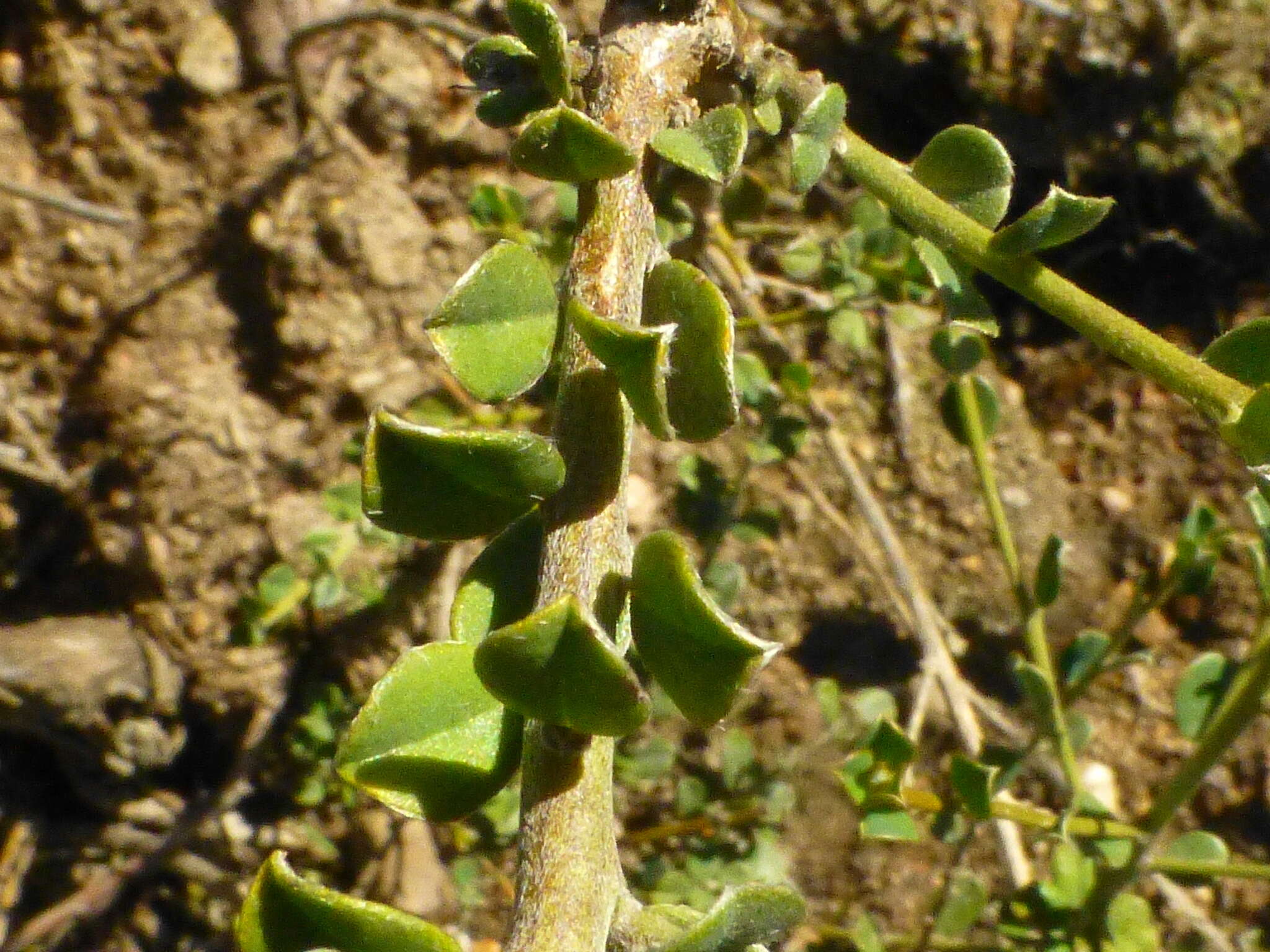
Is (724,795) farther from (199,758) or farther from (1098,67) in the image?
(1098,67)

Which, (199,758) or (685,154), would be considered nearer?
(685,154)

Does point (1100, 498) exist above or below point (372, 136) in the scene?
below

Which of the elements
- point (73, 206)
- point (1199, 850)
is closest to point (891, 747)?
point (1199, 850)

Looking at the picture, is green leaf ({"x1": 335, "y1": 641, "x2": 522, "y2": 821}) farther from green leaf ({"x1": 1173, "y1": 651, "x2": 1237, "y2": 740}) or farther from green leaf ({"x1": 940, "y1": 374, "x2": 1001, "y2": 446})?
green leaf ({"x1": 1173, "y1": 651, "x2": 1237, "y2": 740})

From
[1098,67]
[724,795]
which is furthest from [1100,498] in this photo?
[724,795]

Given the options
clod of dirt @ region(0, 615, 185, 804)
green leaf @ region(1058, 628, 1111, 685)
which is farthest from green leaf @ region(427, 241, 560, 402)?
clod of dirt @ region(0, 615, 185, 804)
